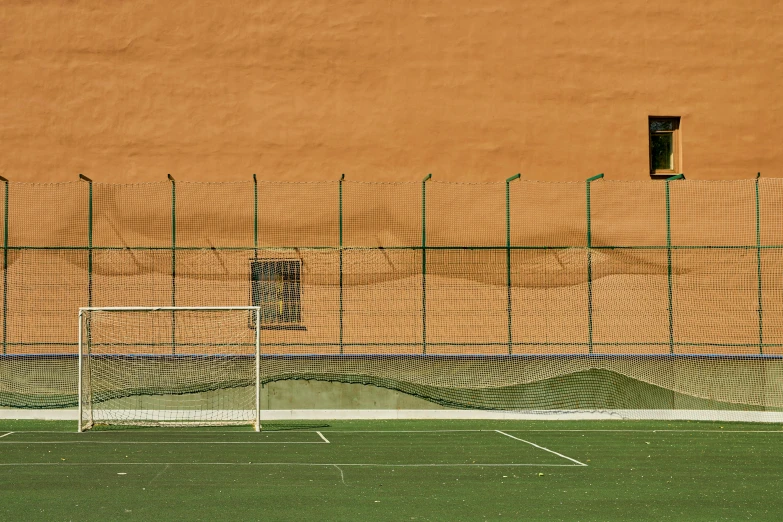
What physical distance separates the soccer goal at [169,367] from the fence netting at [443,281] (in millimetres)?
184

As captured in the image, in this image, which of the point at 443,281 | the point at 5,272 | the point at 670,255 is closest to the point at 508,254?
the point at 443,281

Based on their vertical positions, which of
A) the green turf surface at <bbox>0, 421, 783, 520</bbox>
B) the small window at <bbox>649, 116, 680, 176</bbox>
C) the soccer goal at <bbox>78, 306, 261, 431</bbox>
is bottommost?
the green turf surface at <bbox>0, 421, 783, 520</bbox>

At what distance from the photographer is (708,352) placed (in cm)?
1792

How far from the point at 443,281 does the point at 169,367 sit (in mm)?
5138

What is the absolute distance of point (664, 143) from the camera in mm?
20719

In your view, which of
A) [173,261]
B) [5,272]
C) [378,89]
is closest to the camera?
[5,272]

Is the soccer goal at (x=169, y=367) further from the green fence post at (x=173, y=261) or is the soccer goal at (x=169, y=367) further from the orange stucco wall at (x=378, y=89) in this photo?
the orange stucco wall at (x=378, y=89)

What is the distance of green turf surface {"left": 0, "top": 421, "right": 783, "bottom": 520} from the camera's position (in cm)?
916

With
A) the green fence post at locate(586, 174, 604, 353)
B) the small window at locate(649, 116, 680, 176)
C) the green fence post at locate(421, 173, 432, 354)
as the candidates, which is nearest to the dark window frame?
the small window at locate(649, 116, 680, 176)

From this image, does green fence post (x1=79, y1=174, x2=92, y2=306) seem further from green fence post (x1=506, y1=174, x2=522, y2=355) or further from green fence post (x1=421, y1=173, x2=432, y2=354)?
green fence post (x1=506, y1=174, x2=522, y2=355)

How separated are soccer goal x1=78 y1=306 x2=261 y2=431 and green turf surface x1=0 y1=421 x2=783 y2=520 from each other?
84cm

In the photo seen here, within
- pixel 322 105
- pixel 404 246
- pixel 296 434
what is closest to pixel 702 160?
pixel 404 246

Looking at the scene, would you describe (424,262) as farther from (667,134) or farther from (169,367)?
(667,134)

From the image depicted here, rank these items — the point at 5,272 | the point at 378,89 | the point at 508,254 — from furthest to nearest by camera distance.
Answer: the point at 378,89
the point at 508,254
the point at 5,272
